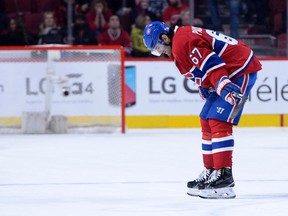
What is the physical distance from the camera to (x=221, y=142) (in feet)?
17.5

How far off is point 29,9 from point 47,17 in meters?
0.29

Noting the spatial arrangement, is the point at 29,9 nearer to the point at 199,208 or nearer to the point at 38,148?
the point at 38,148

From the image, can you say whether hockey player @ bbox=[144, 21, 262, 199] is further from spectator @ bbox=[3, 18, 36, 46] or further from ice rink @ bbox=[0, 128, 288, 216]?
spectator @ bbox=[3, 18, 36, 46]

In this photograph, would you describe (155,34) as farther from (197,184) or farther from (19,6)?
(19,6)

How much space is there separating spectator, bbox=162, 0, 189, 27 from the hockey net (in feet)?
5.31

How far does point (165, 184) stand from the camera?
6.04 metres

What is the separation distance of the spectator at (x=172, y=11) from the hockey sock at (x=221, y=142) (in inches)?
241

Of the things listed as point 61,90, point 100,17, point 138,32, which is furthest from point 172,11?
point 61,90

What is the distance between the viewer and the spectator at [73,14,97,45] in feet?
37.4

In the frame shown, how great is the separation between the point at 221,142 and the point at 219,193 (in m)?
0.29

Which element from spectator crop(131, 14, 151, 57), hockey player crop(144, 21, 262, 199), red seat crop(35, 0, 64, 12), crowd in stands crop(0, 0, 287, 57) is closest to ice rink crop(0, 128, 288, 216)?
hockey player crop(144, 21, 262, 199)

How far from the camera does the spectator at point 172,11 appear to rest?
1145 cm

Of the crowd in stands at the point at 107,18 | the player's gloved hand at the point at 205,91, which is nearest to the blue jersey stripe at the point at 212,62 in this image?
the player's gloved hand at the point at 205,91

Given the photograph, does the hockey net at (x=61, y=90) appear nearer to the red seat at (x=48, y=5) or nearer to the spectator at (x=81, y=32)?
the spectator at (x=81, y=32)
